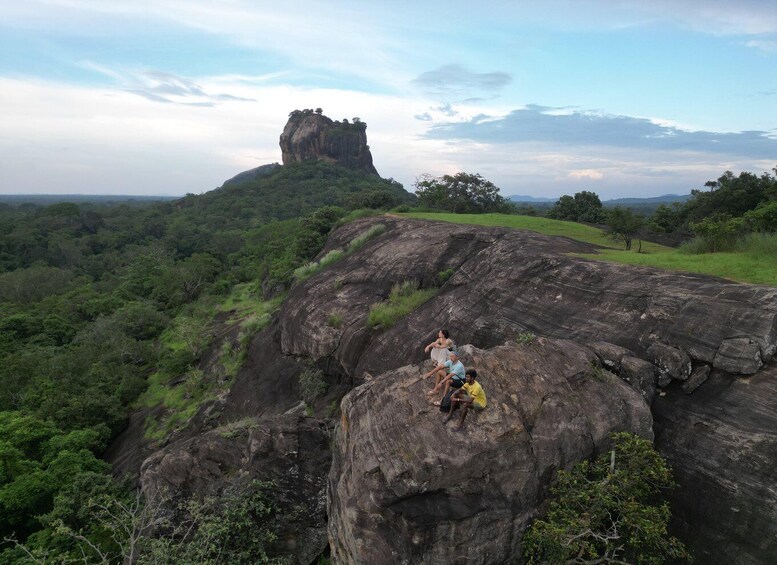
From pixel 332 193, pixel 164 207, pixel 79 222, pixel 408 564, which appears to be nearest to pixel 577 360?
pixel 408 564

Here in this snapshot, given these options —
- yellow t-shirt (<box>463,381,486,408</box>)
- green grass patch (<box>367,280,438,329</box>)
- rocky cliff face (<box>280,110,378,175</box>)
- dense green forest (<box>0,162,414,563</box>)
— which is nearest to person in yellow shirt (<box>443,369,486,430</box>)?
yellow t-shirt (<box>463,381,486,408</box>)

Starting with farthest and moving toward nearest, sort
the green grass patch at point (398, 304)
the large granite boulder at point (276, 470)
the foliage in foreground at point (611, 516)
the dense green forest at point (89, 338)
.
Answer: the green grass patch at point (398, 304)
the dense green forest at point (89, 338)
the large granite boulder at point (276, 470)
the foliage in foreground at point (611, 516)

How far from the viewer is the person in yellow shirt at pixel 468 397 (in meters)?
7.49

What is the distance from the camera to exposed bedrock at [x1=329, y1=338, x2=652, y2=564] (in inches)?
274

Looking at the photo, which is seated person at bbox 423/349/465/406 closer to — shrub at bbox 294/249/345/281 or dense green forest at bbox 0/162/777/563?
dense green forest at bbox 0/162/777/563

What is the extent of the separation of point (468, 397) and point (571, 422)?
1907 millimetres

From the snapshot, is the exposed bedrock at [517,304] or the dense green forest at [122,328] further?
the dense green forest at [122,328]

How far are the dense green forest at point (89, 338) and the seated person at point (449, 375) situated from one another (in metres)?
5.68

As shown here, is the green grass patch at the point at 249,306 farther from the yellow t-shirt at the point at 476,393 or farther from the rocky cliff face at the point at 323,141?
the rocky cliff face at the point at 323,141

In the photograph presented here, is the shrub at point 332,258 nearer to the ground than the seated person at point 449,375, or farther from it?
farther from it

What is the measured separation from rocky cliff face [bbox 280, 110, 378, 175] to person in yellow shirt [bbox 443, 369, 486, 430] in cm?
10751

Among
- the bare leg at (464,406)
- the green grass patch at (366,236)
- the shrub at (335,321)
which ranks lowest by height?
the shrub at (335,321)

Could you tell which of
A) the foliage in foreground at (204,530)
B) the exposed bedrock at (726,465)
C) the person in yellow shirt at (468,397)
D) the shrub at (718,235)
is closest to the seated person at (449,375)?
the person in yellow shirt at (468,397)

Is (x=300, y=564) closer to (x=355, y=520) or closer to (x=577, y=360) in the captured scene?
(x=355, y=520)
